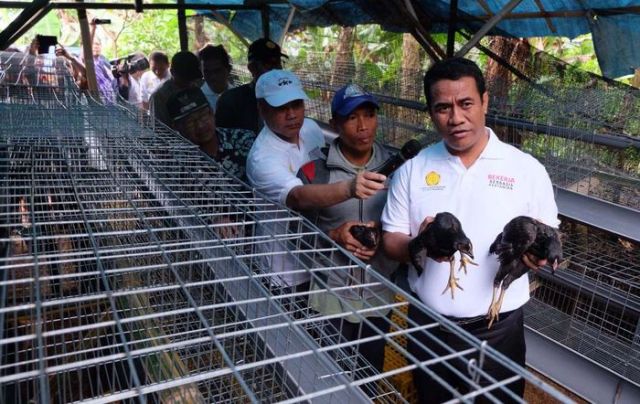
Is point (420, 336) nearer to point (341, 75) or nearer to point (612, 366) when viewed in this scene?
point (612, 366)

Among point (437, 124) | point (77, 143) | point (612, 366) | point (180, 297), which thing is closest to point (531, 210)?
point (437, 124)

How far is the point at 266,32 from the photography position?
6.86m

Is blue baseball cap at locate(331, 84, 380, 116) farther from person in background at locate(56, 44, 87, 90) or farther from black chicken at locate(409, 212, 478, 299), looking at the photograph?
person in background at locate(56, 44, 87, 90)

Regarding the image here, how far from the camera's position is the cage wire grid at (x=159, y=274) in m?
0.98

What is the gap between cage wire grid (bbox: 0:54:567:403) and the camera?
0.98 m

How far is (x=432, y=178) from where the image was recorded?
5.02 ft

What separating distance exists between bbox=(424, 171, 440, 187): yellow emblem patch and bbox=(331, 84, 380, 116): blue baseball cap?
14.7 inches

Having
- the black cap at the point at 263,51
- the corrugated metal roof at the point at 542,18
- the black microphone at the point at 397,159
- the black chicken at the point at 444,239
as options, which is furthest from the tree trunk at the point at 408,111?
the black chicken at the point at 444,239

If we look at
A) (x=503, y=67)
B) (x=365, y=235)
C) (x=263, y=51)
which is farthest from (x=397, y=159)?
(x=503, y=67)

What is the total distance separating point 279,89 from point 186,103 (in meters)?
0.77

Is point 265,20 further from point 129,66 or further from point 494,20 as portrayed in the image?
point 494,20

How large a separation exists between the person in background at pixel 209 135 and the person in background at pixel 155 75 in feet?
11.7

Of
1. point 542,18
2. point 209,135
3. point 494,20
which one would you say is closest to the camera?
point 209,135

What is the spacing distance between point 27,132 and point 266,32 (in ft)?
17.6
